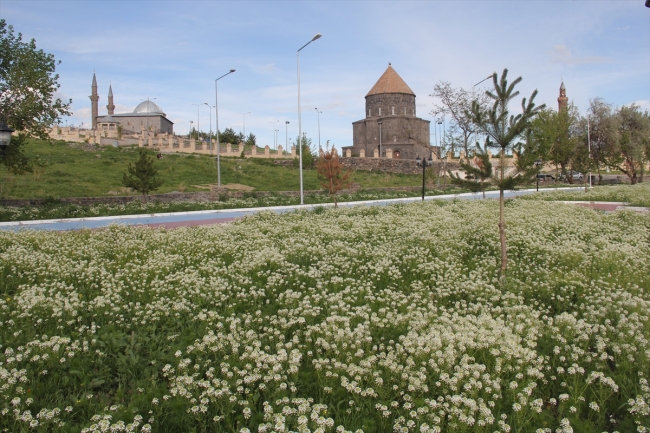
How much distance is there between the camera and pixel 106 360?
5.08 m

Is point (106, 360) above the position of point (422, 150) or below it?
below

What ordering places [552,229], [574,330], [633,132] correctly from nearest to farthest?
[574,330] < [552,229] < [633,132]

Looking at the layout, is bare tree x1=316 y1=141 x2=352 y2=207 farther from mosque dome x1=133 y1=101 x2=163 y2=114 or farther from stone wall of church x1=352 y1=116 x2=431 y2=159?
mosque dome x1=133 y1=101 x2=163 y2=114

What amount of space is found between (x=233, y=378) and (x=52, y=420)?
4.90 ft

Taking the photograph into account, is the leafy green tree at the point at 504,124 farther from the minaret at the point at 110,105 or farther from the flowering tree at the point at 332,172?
the minaret at the point at 110,105

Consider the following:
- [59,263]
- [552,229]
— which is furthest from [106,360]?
[552,229]

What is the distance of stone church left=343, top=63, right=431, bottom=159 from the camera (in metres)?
66.2

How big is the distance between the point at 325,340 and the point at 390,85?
65754 mm

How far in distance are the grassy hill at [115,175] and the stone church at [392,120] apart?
44.1ft

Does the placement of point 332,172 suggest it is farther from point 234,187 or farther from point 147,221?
point 234,187

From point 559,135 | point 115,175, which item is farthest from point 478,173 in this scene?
point 559,135

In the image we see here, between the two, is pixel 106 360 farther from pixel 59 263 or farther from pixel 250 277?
pixel 59 263

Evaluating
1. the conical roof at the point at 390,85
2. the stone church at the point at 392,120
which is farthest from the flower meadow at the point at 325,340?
the conical roof at the point at 390,85

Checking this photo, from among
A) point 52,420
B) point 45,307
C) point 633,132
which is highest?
point 633,132
